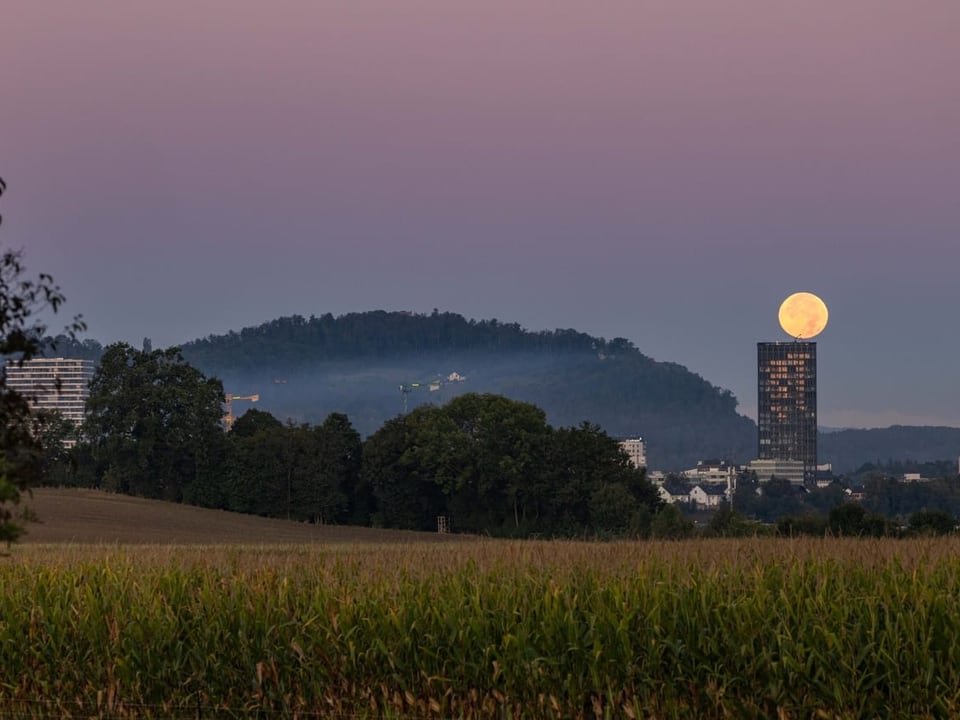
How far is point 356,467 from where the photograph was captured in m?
114

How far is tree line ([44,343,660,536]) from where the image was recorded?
107750mm

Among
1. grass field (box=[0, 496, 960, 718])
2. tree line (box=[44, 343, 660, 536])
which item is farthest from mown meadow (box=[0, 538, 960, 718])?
tree line (box=[44, 343, 660, 536])

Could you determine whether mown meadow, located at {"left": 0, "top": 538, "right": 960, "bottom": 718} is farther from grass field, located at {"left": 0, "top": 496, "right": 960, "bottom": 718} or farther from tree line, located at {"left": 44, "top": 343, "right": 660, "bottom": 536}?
tree line, located at {"left": 44, "top": 343, "right": 660, "bottom": 536}

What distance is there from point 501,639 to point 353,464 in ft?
317

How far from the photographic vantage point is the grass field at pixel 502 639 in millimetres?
16750

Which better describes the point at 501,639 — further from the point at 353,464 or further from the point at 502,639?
the point at 353,464

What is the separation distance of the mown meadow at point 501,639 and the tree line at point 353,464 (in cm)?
8308

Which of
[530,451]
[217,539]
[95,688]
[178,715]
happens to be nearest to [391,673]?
[178,715]

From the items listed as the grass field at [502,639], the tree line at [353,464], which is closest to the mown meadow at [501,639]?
the grass field at [502,639]

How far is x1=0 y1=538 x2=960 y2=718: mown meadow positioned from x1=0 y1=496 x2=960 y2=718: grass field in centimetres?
3

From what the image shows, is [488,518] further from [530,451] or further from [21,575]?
[21,575]

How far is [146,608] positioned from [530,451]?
295 ft

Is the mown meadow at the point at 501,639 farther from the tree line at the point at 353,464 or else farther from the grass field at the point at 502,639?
the tree line at the point at 353,464

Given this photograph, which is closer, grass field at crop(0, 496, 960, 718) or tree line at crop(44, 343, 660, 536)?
grass field at crop(0, 496, 960, 718)
